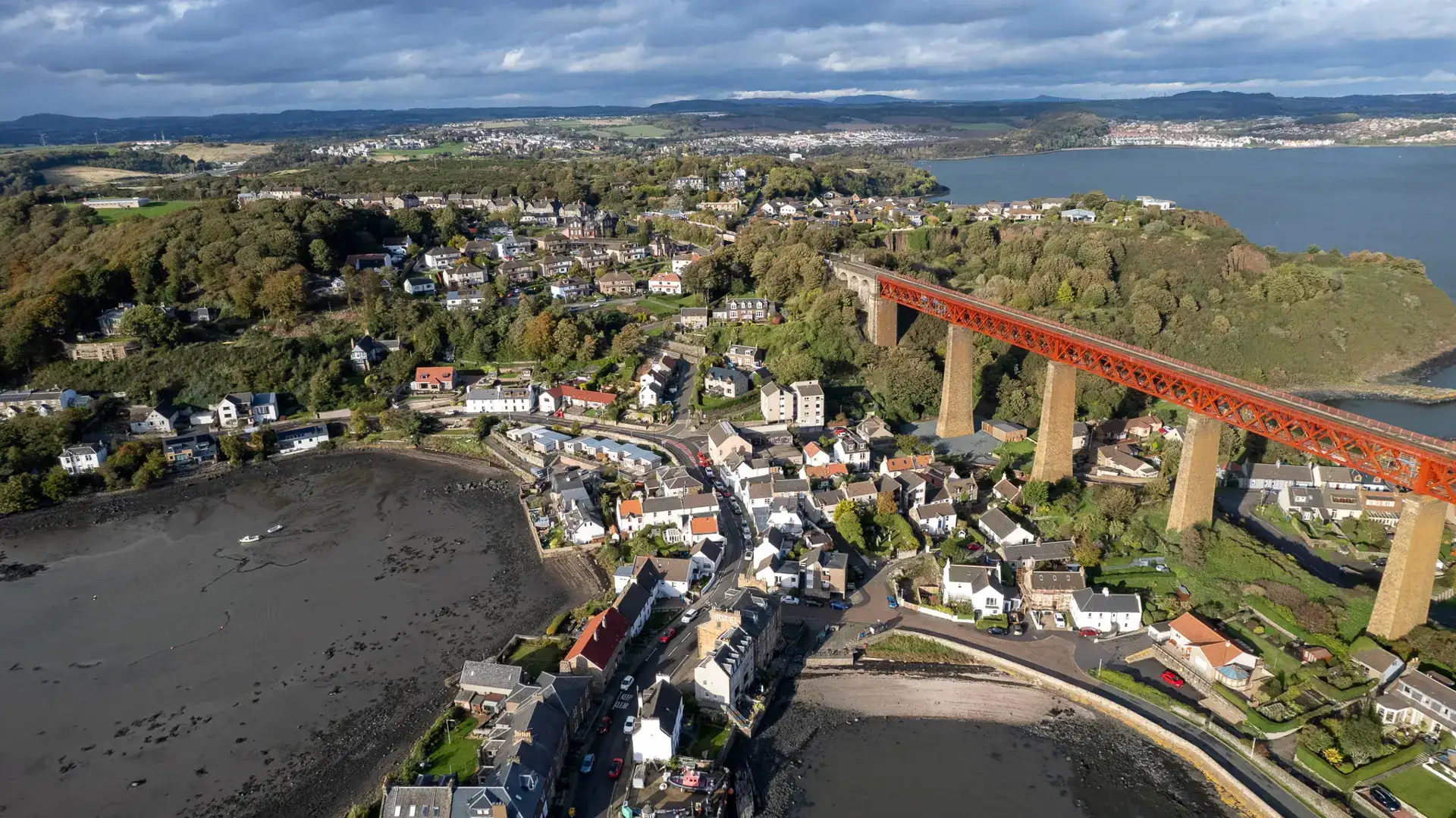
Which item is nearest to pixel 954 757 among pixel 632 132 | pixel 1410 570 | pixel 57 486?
pixel 1410 570

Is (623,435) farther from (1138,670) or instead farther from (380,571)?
(1138,670)

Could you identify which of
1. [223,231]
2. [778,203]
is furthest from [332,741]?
[778,203]

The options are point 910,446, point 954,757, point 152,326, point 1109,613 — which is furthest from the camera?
point 152,326

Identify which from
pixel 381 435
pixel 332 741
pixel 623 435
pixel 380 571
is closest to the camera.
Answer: pixel 332 741

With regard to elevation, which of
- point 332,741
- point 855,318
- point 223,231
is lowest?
point 332,741

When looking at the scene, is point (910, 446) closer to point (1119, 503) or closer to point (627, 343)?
point (1119, 503)

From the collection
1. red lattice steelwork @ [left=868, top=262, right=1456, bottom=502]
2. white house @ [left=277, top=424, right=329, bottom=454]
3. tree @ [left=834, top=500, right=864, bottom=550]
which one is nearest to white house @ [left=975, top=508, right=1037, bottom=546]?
tree @ [left=834, top=500, right=864, bottom=550]

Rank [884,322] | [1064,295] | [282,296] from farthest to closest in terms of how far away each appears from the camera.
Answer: [1064,295] → [282,296] → [884,322]

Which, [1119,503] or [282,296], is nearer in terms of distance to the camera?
[1119,503]
